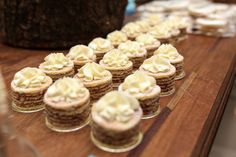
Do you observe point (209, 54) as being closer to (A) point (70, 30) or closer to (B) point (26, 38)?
(A) point (70, 30)

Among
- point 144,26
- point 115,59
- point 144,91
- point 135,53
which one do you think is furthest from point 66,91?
point 144,26

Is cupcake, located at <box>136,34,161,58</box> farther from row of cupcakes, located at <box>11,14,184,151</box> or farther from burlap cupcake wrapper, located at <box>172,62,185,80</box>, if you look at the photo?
burlap cupcake wrapper, located at <box>172,62,185,80</box>

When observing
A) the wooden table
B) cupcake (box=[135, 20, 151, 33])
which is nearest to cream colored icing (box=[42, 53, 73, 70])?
the wooden table

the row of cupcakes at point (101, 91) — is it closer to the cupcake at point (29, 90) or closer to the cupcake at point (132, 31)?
the cupcake at point (29, 90)

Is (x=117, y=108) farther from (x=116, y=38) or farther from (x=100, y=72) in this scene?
(x=116, y=38)

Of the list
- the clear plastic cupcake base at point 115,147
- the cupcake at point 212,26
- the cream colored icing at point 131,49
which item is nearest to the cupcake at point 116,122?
the clear plastic cupcake base at point 115,147

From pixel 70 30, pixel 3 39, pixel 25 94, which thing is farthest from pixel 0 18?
pixel 25 94
